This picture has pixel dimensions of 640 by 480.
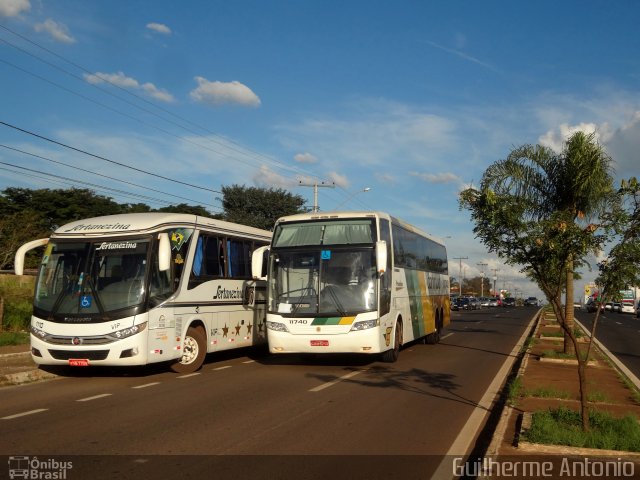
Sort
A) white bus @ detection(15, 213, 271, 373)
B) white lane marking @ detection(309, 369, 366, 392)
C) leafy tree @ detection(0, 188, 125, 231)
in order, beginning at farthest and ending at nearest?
leafy tree @ detection(0, 188, 125, 231) → white bus @ detection(15, 213, 271, 373) → white lane marking @ detection(309, 369, 366, 392)

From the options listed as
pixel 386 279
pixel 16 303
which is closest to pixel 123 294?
pixel 386 279

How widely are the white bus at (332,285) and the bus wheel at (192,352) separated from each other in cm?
152

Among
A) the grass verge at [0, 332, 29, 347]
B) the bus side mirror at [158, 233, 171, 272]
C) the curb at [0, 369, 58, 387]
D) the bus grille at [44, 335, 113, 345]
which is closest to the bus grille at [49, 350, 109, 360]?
the bus grille at [44, 335, 113, 345]

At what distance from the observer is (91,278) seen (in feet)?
41.6

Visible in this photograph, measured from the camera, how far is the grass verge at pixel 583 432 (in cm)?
718

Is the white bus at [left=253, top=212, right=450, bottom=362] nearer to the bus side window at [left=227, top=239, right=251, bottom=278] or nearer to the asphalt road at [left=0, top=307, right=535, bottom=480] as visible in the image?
the asphalt road at [left=0, top=307, right=535, bottom=480]

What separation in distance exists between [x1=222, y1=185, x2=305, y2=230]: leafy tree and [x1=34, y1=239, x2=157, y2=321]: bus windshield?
41353 mm

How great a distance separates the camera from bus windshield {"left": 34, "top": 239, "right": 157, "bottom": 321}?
1248 centimetres

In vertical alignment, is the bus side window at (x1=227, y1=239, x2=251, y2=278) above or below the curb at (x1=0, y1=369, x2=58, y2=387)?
above

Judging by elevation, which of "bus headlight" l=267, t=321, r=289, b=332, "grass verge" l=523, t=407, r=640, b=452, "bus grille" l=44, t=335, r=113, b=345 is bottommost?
"grass verge" l=523, t=407, r=640, b=452

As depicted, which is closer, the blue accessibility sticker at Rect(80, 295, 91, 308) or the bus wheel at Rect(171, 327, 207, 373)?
the blue accessibility sticker at Rect(80, 295, 91, 308)

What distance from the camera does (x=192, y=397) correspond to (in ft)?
35.8

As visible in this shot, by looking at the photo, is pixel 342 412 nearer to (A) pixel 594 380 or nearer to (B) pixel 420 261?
(A) pixel 594 380

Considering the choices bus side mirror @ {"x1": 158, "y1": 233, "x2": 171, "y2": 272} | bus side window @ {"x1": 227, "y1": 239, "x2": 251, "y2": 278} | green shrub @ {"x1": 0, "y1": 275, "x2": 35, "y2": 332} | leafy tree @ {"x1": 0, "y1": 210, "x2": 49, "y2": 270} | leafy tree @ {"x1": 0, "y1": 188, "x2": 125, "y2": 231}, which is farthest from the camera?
leafy tree @ {"x1": 0, "y1": 188, "x2": 125, "y2": 231}
